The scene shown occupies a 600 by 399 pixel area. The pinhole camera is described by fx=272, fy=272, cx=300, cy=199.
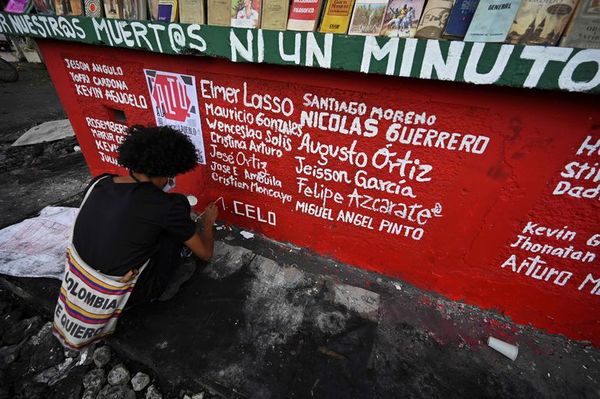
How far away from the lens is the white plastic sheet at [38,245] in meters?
2.35

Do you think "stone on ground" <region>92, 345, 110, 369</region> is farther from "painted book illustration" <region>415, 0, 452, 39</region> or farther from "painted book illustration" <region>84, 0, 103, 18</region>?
"painted book illustration" <region>415, 0, 452, 39</region>

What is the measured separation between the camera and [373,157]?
197 centimetres

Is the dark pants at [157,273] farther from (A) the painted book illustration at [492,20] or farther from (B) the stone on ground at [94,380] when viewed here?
A: (A) the painted book illustration at [492,20]

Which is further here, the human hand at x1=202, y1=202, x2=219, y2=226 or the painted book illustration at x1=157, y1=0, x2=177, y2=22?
the human hand at x1=202, y1=202, x2=219, y2=226

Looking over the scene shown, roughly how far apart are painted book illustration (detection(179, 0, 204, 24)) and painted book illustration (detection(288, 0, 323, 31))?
2.18ft

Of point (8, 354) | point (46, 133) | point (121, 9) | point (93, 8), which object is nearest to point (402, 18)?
point (121, 9)

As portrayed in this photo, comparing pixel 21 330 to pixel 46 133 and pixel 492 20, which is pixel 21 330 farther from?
pixel 46 133

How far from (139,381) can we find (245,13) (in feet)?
8.05

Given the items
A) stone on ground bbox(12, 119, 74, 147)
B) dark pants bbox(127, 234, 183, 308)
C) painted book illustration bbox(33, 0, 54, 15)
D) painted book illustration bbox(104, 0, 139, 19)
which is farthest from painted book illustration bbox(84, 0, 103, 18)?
stone on ground bbox(12, 119, 74, 147)

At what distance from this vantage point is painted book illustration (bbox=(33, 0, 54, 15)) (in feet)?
7.66

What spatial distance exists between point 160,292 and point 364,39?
221 centimetres

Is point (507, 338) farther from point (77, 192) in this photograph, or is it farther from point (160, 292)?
point (77, 192)

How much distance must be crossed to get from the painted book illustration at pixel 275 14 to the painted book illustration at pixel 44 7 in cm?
204

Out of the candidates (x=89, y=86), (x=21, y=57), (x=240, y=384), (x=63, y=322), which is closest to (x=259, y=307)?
(x=240, y=384)
